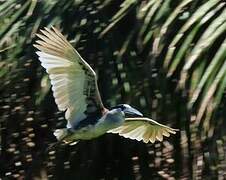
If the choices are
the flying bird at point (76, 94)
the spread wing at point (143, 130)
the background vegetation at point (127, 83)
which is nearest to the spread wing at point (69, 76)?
the flying bird at point (76, 94)

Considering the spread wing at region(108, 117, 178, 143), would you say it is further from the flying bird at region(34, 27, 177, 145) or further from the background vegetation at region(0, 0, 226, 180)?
the background vegetation at region(0, 0, 226, 180)

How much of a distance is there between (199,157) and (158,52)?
52cm

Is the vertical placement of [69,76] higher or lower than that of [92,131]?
higher

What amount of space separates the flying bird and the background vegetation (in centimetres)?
46

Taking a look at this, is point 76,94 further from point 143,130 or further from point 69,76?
point 143,130

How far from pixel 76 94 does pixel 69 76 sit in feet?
0.36

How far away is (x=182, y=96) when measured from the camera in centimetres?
486

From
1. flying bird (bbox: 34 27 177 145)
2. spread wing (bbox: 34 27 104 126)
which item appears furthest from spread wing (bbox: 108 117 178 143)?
spread wing (bbox: 34 27 104 126)

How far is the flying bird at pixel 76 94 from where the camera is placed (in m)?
4.07

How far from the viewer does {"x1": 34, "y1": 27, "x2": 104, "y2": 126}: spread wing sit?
160 inches

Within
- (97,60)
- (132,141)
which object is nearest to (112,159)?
(132,141)

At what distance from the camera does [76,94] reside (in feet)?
14.0

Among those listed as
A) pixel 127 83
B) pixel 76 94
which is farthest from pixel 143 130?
pixel 127 83

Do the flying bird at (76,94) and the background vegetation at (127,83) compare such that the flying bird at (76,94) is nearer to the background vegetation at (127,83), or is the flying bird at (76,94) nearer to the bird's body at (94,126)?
the bird's body at (94,126)
